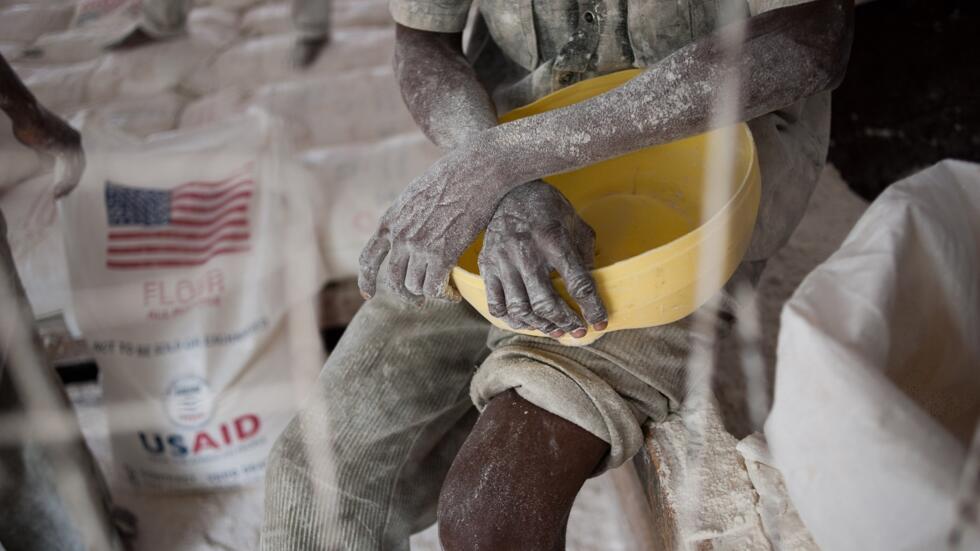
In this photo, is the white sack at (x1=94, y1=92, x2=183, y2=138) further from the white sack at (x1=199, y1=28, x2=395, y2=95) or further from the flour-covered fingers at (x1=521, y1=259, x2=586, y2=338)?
the flour-covered fingers at (x1=521, y1=259, x2=586, y2=338)

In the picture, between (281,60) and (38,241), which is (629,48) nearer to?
(38,241)

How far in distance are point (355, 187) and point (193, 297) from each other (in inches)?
15.3

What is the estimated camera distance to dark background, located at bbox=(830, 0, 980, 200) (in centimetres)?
169

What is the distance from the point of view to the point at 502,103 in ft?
3.57

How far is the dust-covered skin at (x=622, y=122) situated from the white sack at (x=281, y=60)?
142 centimetres

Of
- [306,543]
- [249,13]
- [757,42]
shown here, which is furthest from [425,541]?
[249,13]

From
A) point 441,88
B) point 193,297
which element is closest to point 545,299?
point 441,88

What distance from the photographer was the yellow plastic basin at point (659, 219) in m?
0.74

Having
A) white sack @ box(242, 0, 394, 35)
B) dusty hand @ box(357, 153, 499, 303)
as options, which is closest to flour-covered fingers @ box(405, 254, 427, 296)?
dusty hand @ box(357, 153, 499, 303)

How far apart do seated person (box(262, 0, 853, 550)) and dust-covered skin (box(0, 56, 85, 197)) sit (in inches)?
25.0

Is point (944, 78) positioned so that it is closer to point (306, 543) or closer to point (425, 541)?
point (425, 541)

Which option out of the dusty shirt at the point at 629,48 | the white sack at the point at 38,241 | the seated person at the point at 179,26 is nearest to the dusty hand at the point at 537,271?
the dusty shirt at the point at 629,48

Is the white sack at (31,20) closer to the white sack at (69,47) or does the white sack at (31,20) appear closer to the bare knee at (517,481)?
the white sack at (69,47)

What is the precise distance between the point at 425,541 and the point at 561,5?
83 centimetres
